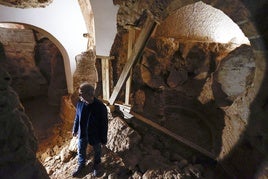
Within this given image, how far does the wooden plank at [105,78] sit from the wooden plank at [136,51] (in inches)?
7.4

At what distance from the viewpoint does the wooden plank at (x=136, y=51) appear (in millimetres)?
2874

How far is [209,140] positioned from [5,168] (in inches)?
124

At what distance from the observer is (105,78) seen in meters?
3.63

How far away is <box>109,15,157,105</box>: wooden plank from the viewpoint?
9.43 feet

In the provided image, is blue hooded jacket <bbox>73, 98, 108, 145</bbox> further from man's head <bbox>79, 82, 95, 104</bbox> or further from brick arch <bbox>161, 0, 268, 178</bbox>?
brick arch <bbox>161, 0, 268, 178</bbox>

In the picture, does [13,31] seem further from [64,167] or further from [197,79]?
[197,79]

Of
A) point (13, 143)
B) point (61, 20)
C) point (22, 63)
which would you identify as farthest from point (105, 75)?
point (22, 63)

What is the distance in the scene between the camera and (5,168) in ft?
4.68

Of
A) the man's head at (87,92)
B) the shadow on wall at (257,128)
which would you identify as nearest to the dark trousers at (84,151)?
the man's head at (87,92)

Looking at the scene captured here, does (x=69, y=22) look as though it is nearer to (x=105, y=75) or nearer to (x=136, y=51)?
(x=105, y=75)

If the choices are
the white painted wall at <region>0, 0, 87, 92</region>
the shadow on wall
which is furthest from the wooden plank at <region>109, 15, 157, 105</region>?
the white painted wall at <region>0, 0, 87, 92</region>

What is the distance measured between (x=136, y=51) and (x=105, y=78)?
3.10 feet

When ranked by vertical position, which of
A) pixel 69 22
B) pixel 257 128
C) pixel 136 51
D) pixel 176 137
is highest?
pixel 69 22

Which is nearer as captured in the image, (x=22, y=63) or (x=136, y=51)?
(x=136, y=51)
